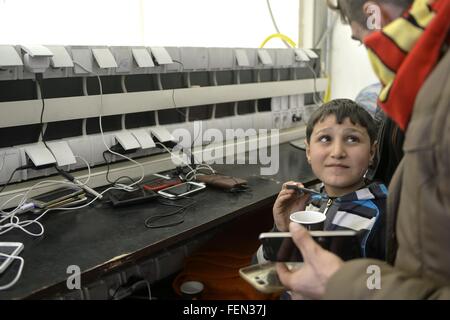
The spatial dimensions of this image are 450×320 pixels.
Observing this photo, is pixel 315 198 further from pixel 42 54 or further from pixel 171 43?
pixel 171 43

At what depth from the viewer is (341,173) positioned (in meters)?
1.16

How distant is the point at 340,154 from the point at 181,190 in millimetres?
550

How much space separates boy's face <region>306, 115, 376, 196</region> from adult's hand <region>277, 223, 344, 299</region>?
45cm

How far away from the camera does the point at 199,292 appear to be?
59.7 inches

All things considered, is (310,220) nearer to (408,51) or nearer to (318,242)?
(318,242)


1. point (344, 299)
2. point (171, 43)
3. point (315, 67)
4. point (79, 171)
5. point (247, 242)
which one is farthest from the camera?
point (315, 67)

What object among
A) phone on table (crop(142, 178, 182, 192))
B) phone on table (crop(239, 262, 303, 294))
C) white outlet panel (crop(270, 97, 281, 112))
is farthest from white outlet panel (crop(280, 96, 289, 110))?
phone on table (crop(239, 262, 303, 294))

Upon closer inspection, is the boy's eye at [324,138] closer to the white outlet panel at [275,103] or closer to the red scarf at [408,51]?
the red scarf at [408,51]

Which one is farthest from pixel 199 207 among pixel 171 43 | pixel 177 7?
pixel 177 7

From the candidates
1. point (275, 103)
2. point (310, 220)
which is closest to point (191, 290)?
point (310, 220)

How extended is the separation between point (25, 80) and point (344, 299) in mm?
1232

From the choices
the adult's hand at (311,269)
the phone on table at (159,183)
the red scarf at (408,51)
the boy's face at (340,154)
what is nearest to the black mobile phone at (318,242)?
the adult's hand at (311,269)

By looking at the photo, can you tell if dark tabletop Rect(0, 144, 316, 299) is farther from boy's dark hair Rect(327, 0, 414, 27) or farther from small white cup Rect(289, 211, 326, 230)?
boy's dark hair Rect(327, 0, 414, 27)

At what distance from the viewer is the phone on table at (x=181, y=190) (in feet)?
4.38
